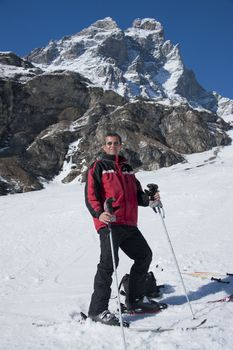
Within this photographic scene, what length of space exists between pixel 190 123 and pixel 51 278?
116759 mm

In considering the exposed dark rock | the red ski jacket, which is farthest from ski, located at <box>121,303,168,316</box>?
the exposed dark rock

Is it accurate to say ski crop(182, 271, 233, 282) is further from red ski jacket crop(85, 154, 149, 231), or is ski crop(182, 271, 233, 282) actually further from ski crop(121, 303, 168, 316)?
red ski jacket crop(85, 154, 149, 231)

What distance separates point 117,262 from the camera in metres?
5.44

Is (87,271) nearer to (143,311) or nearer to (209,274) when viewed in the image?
(209,274)

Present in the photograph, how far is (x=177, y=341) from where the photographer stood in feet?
14.4

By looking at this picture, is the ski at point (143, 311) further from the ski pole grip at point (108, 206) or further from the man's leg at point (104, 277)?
the ski pole grip at point (108, 206)

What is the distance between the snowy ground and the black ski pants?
397 mm

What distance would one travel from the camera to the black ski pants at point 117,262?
533 centimetres

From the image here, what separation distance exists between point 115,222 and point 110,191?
431mm

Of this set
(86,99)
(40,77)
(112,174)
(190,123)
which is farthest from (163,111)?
(112,174)

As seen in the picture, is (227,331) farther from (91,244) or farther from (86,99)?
(86,99)

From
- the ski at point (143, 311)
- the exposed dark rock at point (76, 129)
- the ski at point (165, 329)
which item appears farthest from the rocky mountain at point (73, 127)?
the ski at point (165, 329)

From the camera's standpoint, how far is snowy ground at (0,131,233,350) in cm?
462

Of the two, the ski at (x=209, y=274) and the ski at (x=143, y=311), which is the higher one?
the ski at (x=143, y=311)
